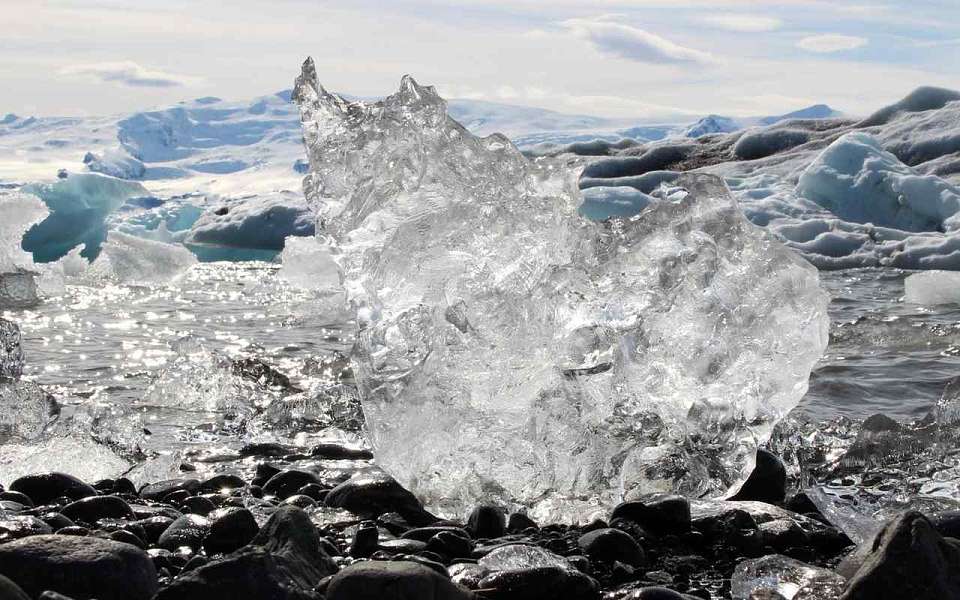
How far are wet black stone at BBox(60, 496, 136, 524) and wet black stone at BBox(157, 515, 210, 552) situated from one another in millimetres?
278

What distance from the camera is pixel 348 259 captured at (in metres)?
3.99

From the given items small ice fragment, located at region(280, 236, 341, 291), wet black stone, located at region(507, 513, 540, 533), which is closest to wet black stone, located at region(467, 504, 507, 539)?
wet black stone, located at region(507, 513, 540, 533)

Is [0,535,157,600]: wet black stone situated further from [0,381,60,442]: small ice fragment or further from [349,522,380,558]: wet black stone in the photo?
[0,381,60,442]: small ice fragment

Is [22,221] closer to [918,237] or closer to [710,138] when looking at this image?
[918,237]

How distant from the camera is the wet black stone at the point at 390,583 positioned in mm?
2383

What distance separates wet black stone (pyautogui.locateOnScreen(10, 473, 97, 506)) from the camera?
370cm

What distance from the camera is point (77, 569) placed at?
8.11ft

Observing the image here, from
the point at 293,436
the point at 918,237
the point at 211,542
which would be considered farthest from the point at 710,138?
the point at 211,542

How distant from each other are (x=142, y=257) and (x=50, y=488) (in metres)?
10.8

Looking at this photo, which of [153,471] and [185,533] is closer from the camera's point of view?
[185,533]

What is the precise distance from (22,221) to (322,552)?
10.6 meters

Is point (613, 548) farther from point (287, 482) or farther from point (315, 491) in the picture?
point (287, 482)

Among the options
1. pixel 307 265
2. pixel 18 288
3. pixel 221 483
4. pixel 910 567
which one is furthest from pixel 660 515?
pixel 18 288

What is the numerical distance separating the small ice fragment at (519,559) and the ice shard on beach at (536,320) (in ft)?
2.50
